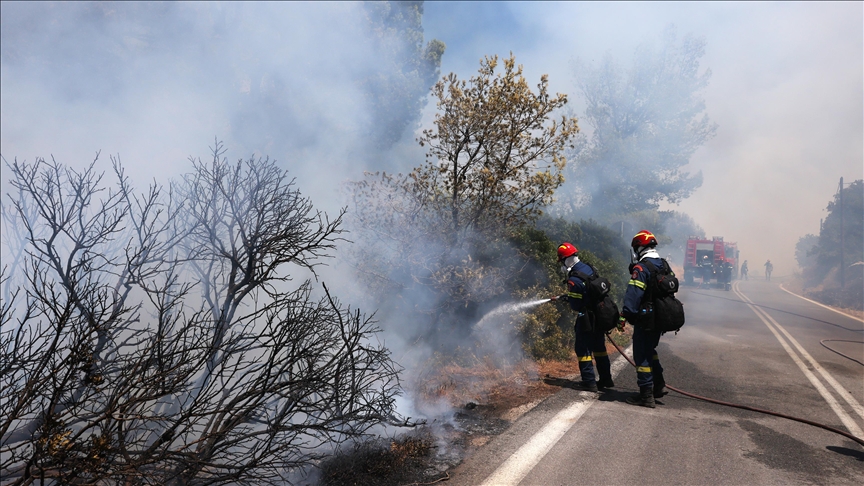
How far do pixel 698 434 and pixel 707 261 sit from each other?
25.1 m

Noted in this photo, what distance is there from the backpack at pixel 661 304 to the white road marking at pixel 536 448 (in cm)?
98

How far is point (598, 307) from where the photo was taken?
551 cm

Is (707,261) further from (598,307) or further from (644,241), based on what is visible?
(598,307)

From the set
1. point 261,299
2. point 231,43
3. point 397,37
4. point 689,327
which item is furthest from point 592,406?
point 397,37

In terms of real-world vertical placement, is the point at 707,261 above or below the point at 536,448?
above

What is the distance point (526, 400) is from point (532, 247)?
9.60ft

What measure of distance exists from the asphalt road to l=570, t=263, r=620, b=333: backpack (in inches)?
27.7

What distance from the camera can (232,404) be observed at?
9.48 ft

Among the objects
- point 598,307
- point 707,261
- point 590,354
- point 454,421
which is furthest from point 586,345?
point 707,261

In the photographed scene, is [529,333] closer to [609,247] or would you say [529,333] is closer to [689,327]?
[689,327]

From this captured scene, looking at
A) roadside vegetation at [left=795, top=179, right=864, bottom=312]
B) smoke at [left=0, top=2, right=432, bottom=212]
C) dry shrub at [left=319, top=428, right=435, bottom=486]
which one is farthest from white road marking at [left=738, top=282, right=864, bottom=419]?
roadside vegetation at [left=795, top=179, right=864, bottom=312]

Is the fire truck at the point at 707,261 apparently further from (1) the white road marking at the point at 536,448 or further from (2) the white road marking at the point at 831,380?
(1) the white road marking at the point at 536,448

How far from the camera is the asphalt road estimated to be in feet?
10.9

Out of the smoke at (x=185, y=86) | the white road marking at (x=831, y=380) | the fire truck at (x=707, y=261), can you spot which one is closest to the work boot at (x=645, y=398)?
the white road marking at (x=831, y=380)
